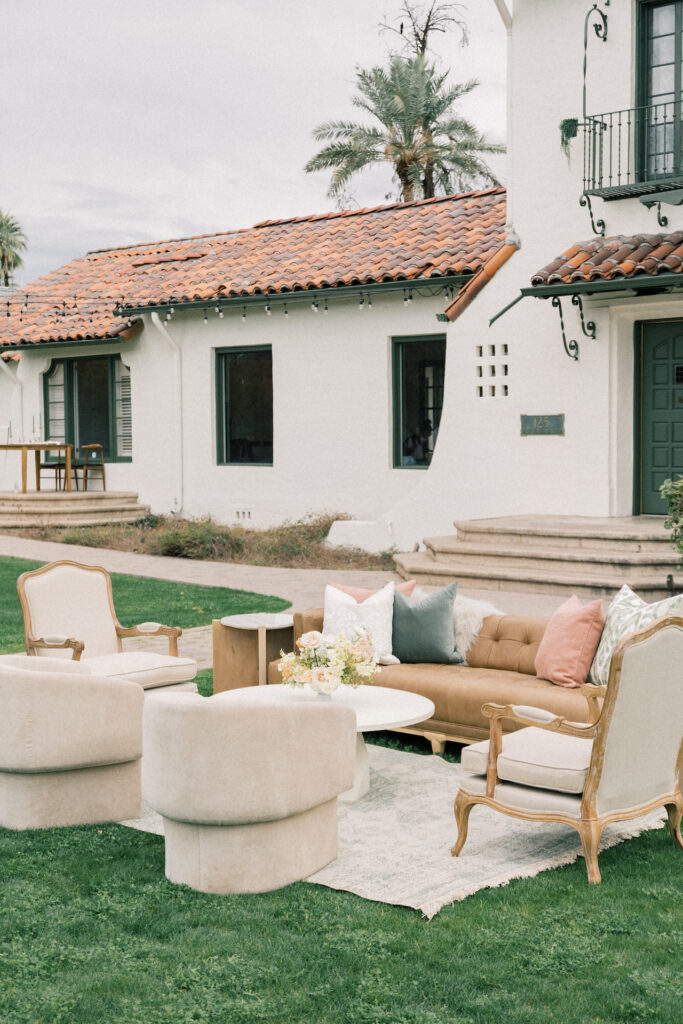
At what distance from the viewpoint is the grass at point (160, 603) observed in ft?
35.3

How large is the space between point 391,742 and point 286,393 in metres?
10.4

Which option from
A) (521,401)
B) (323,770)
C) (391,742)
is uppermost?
(521,401)

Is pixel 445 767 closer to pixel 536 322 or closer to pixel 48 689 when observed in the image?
pixel 48 689

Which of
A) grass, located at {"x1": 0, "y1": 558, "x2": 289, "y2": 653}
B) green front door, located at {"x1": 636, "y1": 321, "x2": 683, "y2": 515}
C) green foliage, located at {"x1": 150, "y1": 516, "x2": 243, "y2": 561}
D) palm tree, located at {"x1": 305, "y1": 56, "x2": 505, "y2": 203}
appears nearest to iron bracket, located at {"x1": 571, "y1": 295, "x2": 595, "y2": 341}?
green front door, located at {"x1": 636, "y1": 321, "x2": 683, "y2": 515}

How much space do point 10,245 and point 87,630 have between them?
37.4 meters

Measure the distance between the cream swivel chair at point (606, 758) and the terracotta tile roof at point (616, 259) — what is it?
727cm

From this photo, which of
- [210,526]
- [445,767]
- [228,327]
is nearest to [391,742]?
[445,767]

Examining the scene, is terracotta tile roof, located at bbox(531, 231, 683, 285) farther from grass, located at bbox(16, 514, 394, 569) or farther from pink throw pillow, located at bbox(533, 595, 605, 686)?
pink throw pillow, located at bbox(533, 595, 605, 686)

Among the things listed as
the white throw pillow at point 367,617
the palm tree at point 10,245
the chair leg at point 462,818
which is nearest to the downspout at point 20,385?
the white throw pillow at point 367,617

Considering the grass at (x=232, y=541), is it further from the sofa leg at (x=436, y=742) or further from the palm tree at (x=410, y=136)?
the palm tree at (x=410, y=136)

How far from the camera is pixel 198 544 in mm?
15844

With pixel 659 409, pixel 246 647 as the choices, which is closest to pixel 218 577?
pixel 659 409

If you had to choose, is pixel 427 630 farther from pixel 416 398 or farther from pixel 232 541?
pixel 416 398

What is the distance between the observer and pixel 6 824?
5555 millimetres
